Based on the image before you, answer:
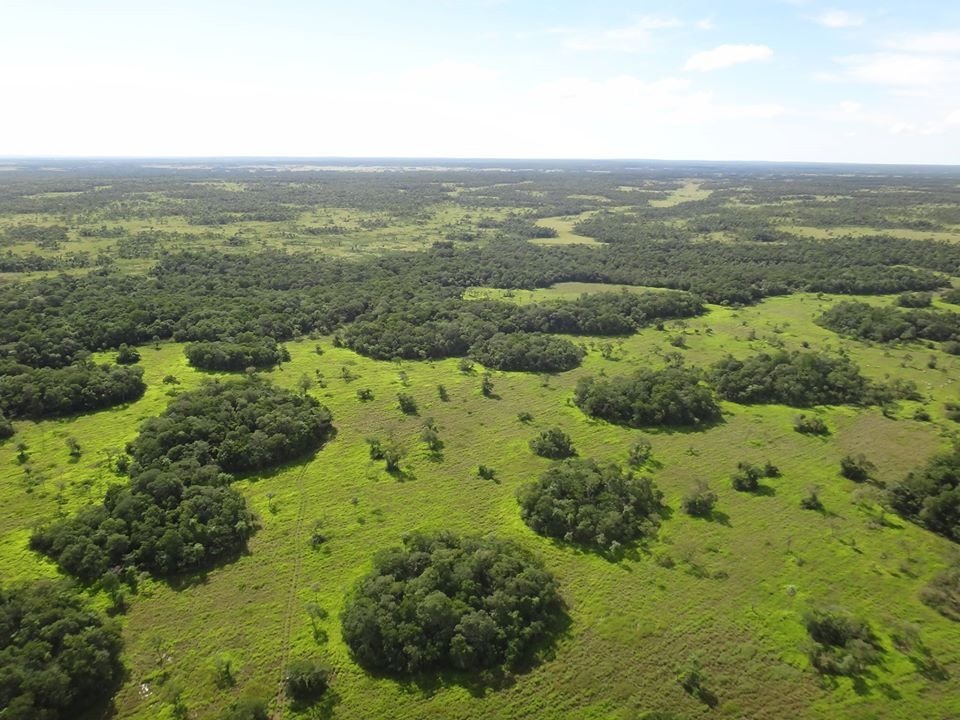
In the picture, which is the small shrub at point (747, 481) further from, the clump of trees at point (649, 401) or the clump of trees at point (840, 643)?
the clump of trees at point (840, 643)

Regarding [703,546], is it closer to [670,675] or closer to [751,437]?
[670,675]

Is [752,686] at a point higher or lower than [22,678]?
lower

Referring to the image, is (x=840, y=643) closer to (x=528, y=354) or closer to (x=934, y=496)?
(x=934, y=496)

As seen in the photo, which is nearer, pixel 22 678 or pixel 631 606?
pixel 22 678

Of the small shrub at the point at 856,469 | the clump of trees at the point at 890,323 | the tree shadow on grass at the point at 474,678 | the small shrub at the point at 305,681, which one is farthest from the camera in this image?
the clump of trees at the point at 890,323

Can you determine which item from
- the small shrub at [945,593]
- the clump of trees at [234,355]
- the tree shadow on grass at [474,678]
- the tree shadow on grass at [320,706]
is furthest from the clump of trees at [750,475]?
the clump of trees at [234,355]

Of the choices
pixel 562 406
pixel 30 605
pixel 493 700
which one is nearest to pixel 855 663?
pixel 493 700

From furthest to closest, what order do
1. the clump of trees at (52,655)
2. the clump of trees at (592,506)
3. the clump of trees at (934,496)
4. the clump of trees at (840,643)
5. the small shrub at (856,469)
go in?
the small shrub at (856,469) → the clump of trees at (934,496) → the clump of trees at (592,506) → the clump of trees at (840,643) → the clump of trees at (52,655)
